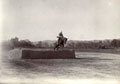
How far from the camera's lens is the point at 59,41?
7.59ft

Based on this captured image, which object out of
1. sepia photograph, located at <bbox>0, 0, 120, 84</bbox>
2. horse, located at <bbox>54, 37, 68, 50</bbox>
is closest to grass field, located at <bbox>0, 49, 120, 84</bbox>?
sepia photograph, located at <bbox>0, 0, 120, 84</bbox>

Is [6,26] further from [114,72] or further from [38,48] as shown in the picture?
[114,72]

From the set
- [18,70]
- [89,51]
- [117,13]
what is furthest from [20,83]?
[117,13]

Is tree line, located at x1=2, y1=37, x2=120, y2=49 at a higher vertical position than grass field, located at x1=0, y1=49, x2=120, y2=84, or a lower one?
higher

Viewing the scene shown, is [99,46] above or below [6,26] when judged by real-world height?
below

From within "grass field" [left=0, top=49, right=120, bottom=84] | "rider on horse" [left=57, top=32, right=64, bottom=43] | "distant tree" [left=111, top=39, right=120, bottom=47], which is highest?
"rider on horse" [left=57, top=32, right=64, bottom=43]

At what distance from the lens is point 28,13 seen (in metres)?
2.36

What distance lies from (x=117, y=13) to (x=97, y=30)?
0.79ft

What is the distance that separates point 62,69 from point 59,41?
25cm

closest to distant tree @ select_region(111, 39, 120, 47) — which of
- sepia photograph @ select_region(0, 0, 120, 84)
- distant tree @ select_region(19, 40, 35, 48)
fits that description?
sepia photograph @ select_region(0, 0, 120, 84)

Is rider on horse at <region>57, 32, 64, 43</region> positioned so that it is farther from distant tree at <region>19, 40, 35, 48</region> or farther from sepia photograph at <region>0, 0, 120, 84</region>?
distant tree at <region>19, 40, 35, 48</region>

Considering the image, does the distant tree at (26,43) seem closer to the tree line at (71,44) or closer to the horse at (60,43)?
the tree line at (71,44)

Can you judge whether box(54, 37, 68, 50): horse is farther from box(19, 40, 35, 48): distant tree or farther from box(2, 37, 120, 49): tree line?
box(19, 40, 35, 48): distant tree

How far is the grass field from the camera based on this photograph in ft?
7.45
